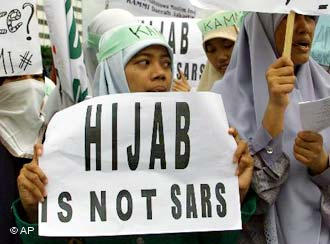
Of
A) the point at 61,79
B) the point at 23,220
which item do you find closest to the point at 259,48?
the point at 61,79

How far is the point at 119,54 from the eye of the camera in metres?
2.63

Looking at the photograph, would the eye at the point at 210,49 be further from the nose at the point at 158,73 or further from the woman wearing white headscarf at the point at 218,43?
the nose at the point at 158,73

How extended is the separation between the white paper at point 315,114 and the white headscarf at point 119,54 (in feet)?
2.08

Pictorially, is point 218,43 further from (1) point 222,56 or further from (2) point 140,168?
(2) point 140,168

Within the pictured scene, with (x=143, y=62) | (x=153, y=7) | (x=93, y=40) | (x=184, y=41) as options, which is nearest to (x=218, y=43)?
(x=93, y=40)

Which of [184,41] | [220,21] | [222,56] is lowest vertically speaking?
[184,41]

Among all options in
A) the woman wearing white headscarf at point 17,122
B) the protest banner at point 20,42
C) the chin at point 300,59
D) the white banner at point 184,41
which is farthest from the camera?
the white banner at point 184,41

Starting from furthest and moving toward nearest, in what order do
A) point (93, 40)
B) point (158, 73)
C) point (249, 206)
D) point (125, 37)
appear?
point (93, 40) < point (125, 37) < point (158, 73) < point (249, 206)

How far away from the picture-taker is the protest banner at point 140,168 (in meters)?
2.24

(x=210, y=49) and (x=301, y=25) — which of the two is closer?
(x=301, y=25)

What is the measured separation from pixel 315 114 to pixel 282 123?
0.13 meters

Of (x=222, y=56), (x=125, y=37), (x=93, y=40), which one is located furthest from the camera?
(x=93, y=40)

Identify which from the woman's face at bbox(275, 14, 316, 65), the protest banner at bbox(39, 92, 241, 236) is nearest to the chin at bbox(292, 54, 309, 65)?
the woman's face at bbox(275, 14, 316, 65)

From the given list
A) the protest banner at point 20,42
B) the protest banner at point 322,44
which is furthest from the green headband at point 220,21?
the protest banner at point 20,42
